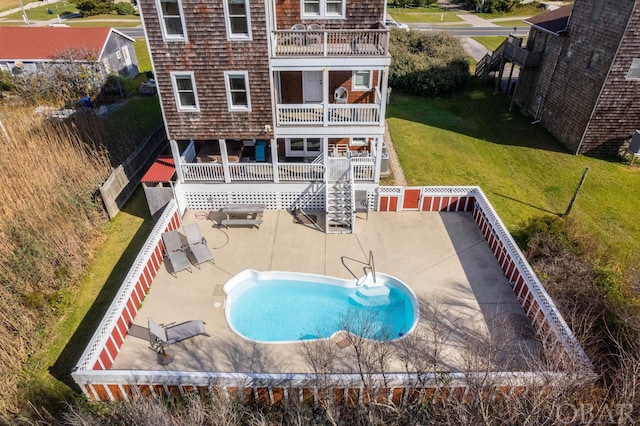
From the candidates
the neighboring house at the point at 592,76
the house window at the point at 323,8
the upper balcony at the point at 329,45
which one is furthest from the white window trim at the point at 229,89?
the neighboring house at the point at 592,76

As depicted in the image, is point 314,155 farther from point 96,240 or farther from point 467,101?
point 467,101

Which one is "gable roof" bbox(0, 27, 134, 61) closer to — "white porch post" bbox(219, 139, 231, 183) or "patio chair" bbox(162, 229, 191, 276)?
"white porch post" bbox(219, 139, 231, 183)

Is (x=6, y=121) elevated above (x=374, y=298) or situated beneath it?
elevated above

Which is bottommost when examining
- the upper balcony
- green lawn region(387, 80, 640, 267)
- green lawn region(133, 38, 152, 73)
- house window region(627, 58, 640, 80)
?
green lawn region(387, 80, 640, 267)

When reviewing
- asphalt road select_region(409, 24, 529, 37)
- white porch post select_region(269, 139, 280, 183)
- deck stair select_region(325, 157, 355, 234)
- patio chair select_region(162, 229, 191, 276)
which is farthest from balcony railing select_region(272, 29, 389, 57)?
asphalt road select_region(409, 24, 529, 37)

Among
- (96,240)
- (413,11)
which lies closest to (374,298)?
(96,240)

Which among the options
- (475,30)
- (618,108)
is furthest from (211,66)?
(475,30)
